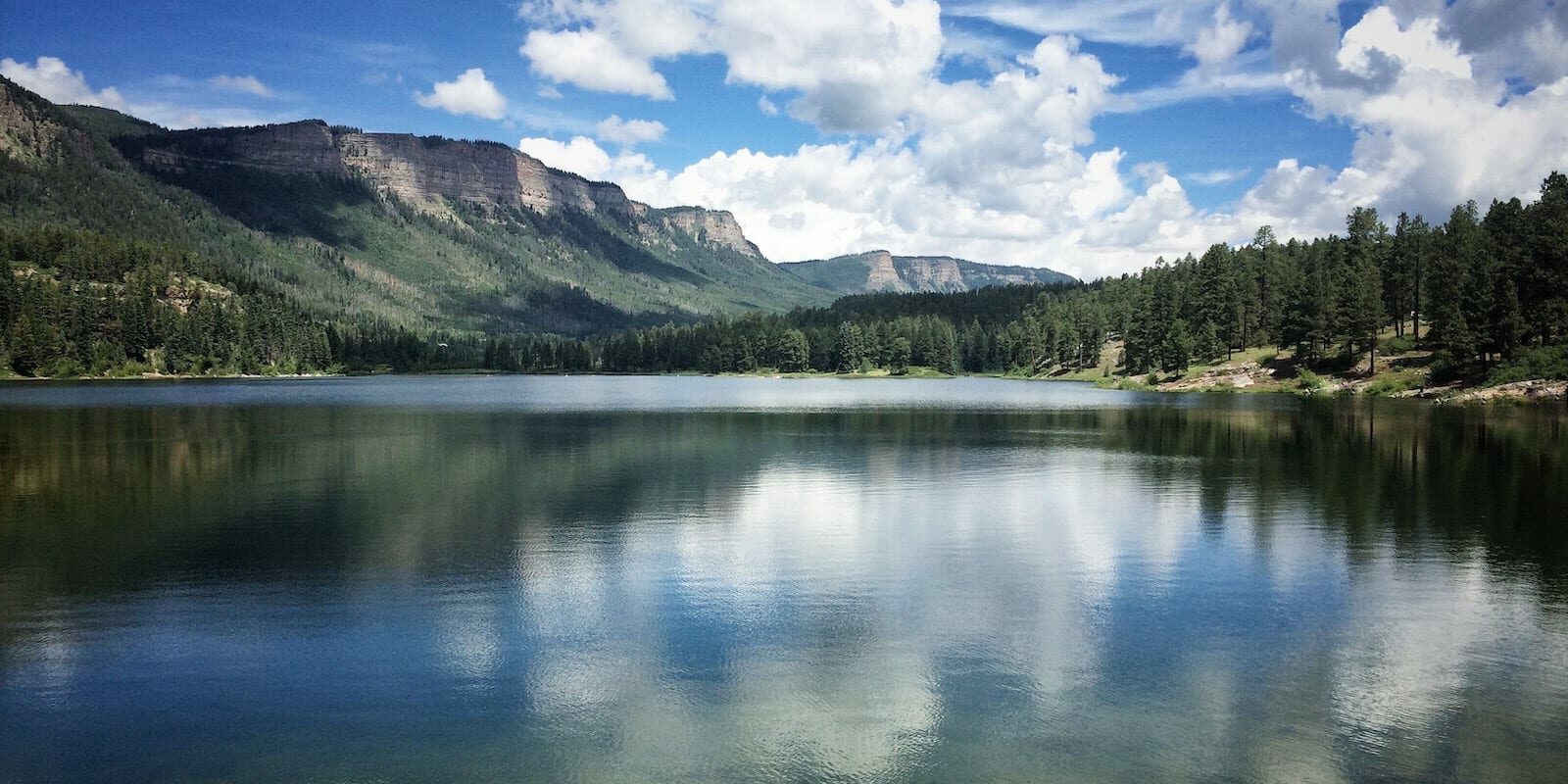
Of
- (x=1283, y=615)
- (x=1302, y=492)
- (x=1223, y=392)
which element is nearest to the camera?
(x=1283, y=615)

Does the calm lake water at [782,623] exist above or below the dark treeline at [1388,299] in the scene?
below

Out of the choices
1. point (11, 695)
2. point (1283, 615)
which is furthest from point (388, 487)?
point (1283, 615)

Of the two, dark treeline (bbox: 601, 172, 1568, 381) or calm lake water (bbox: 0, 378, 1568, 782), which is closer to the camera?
calm lake water (bbox: 0, 378, 1568, 782)

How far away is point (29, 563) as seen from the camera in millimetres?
26234

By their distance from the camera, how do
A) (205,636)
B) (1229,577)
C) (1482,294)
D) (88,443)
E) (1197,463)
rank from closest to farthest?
1. (205,636)
2. (1229,577)
3. (1197,463)
4. (88,443)
5. (1482,294)

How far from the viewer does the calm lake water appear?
1413cm

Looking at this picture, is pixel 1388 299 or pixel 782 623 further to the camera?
pixel 1388 299

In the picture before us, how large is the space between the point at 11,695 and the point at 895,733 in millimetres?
15565

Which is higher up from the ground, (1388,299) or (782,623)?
(1388,299)

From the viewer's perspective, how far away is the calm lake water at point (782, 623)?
14.1 m

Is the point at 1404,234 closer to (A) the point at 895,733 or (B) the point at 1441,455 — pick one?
(B) the point at 1441,455

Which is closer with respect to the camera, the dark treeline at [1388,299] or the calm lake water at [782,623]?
the calm lake water at [782,623]

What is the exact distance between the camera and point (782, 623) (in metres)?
20.7

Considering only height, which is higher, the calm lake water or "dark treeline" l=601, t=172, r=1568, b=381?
"dark treeline" l=601, t=172, r=1568, b=381
